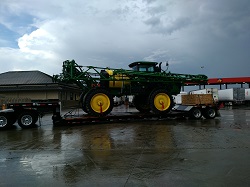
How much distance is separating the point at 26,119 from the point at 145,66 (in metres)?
7.53

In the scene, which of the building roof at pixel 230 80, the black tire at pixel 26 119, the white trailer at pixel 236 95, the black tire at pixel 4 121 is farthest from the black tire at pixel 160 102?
the building roof at pixel 230 80

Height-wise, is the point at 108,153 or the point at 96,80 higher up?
the point at 96,80

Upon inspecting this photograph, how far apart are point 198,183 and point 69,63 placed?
1089 cm

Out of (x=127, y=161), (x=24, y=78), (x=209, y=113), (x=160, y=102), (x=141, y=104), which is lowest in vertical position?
(x=127, y=161)

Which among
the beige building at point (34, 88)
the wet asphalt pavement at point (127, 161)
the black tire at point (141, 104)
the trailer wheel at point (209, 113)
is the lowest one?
the wet asphalt pavement at point (127, 161)

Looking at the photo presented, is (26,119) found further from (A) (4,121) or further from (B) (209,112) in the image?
(B) (209,112)

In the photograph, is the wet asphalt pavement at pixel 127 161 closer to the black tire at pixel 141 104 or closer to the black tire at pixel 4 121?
the black tire at pixel 4 121

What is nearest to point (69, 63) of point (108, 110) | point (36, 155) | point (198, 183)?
point (108, 110)

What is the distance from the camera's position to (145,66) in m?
15.6

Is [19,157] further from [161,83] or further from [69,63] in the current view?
[161,83]

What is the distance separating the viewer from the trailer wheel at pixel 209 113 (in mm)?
16250

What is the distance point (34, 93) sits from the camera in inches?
1362

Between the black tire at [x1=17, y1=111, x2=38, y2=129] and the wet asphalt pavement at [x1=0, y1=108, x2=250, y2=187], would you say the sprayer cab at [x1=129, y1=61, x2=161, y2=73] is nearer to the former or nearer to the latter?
the black tire at [x1=17, y1=111, x2=38, y2=129]

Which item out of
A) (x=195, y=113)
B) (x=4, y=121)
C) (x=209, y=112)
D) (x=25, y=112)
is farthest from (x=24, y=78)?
(x=209, y=112)
